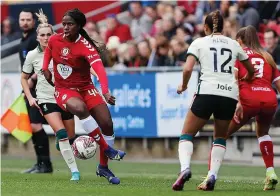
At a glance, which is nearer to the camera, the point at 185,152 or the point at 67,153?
the point at 185,152

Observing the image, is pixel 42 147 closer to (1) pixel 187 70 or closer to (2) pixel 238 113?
(2) pixel 238 113

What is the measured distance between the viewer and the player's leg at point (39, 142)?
16.4 m

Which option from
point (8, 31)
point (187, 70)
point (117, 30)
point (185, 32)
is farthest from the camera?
point (8, 31)

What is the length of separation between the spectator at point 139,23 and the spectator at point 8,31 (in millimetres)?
3213

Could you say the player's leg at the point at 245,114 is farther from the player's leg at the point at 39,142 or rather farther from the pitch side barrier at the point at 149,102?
the pitch side barrier at the point at 149,102

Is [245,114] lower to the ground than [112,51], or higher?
lower

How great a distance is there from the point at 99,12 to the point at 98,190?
15.9 metres

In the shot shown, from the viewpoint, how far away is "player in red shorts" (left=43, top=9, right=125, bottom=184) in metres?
12.9

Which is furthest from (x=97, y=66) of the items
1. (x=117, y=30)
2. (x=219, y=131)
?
(x=117, y=30)

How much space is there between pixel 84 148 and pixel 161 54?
895 cm

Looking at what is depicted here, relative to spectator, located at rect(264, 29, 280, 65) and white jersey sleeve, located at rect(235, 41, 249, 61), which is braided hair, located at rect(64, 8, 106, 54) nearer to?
A: white jersey sleeve, located at rect(235, 41, 249, 61)

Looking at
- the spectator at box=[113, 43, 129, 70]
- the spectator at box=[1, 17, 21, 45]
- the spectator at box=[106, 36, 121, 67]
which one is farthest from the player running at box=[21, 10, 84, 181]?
the spectator at box=[1, 17, 21, 45]

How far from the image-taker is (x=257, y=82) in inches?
517

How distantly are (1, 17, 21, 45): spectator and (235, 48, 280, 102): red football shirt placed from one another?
13847mm
